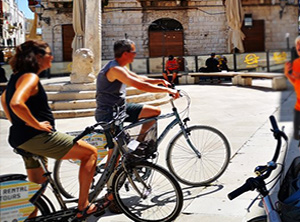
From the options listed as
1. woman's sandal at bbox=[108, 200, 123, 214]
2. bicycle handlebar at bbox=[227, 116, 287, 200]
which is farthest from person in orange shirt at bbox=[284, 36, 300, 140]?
woman's sandal at bbox=[108, 200, 123, 214]

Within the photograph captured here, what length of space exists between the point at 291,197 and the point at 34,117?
148 centimetres

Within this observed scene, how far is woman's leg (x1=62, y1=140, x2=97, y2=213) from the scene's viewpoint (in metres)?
2.70

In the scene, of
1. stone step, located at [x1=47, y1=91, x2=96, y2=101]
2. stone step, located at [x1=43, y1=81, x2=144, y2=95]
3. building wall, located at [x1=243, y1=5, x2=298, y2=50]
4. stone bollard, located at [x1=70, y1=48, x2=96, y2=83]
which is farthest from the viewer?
stone step, located at [x1=43, y1=81, x2=144, y2=95]

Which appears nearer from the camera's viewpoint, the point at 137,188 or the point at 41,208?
the point at 41,208

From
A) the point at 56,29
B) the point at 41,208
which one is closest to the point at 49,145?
the point at 41,208

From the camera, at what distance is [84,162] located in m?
2.75

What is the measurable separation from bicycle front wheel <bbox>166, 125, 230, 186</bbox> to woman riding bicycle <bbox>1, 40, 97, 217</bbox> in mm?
1288

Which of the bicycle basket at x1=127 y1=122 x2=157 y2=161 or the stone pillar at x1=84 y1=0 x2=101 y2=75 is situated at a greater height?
the stone pillar at x1=84 y1=0 x2=101 y2=75

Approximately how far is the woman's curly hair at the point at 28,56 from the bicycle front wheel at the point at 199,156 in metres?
1.71

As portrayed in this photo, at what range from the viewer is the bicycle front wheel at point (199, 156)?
3871mm

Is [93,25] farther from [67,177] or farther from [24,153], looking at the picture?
[24,153]

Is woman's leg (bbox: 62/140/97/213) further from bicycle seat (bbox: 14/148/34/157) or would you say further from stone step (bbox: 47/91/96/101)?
stone step (bbox: 47/91/96/101)

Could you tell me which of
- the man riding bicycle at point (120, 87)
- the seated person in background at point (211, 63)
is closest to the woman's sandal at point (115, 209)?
the man riding bicycle at point (120, 87)

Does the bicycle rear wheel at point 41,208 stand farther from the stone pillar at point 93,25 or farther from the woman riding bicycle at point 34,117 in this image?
the stone pillar at point 93,25
